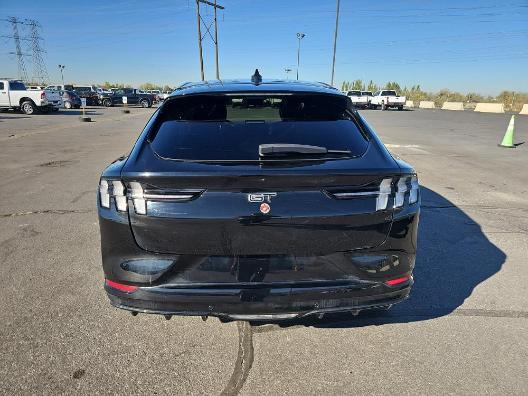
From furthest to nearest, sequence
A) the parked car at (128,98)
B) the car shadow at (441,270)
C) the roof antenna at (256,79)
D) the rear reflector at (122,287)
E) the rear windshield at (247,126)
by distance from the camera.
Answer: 1. the parked car at (128,98)
2. the roof antenna at (256,79)
3. the car shadow at (441,270)
4. the rear windshield at (247,126)
5. the rear reflector at (122,287)

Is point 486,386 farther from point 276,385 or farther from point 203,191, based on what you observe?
point 203,191

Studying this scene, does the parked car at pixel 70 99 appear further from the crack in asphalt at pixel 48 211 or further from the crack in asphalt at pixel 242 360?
the crack in asphalt at pixel 242 360

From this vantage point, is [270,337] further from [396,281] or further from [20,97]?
[20,97]

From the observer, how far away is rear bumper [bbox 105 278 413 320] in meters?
2.21

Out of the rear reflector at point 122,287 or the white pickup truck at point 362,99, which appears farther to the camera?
the white pickup truck at point 362,99

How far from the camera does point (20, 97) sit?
87.4 ft

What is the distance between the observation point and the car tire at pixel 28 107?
26.9m

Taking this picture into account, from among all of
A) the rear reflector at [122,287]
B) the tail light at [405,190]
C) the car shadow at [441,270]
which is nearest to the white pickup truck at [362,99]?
the car shadow at [441,270]

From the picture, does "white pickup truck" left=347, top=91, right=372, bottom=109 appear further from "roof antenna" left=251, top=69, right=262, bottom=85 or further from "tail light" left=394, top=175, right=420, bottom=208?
"tail light" left=394, top=175, right=420, bottom=208

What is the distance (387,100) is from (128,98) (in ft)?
91.6

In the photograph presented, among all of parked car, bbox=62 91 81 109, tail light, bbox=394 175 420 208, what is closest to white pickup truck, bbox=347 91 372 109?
parked car, bbox=62 91 81 109

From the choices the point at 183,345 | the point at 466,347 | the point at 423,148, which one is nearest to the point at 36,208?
the point at 183,345

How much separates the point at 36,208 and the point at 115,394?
14.6 ft

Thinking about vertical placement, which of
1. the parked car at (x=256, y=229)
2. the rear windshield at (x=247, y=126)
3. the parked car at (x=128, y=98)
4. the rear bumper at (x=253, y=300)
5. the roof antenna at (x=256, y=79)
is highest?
the roof antenna at (x=256, y=79)
